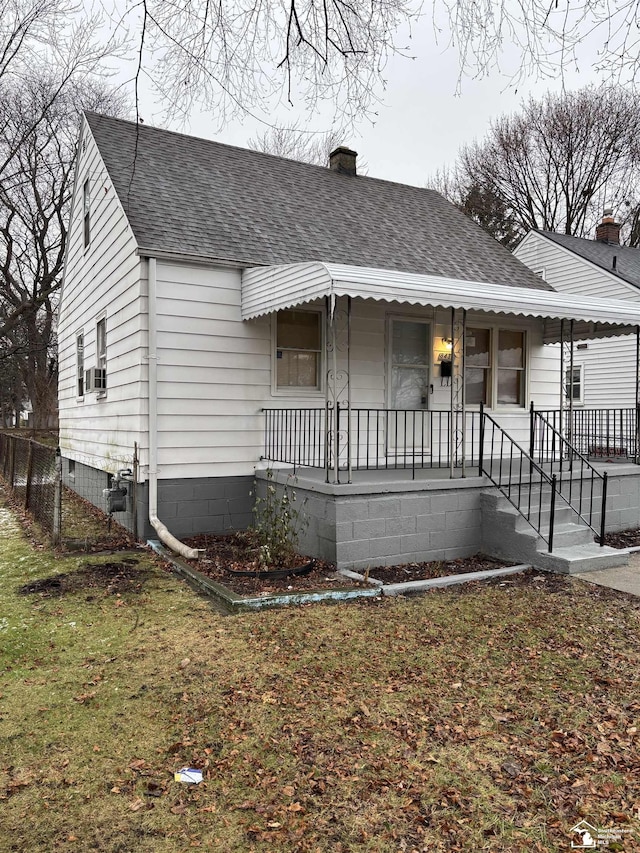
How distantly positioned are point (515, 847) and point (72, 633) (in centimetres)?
339

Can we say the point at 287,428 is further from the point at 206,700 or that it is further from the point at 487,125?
the point at 487,125

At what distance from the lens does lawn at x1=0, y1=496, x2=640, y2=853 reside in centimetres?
242

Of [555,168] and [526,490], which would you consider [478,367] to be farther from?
[555,168]

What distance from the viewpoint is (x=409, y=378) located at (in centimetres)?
896

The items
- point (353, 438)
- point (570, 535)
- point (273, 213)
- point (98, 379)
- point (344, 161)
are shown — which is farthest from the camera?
point (344, 161)

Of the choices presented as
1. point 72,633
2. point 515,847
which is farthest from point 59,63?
point 515,847

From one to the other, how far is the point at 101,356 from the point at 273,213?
3.63 metres

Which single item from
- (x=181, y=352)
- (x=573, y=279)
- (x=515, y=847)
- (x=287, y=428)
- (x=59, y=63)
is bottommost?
(x=515, y=847)

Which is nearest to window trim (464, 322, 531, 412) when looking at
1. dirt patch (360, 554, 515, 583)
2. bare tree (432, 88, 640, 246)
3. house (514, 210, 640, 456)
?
dirt patch (360, 554, 515, 583)

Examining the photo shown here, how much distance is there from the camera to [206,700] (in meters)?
3.41

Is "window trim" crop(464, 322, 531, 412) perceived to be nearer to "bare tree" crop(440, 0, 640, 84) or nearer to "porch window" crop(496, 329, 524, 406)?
"porch window" crop(496, 329, 524, 406)

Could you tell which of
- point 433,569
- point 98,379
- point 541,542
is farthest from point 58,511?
point 541,542

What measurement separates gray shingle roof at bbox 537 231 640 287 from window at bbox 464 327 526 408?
326 inches

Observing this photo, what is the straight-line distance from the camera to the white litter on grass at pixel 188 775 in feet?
8.81
